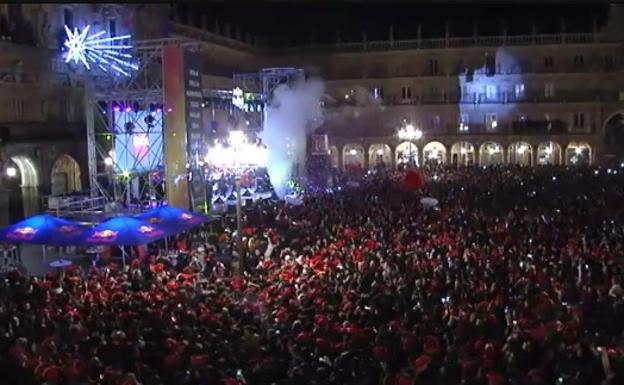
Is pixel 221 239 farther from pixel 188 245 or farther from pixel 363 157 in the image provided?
pixel 363 157

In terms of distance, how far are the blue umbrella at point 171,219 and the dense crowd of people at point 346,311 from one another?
62 cm

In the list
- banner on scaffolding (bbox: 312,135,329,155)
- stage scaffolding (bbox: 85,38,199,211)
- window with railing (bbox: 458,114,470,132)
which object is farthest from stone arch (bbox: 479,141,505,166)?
stage scaffolding (bbox: 85,38,199,211)

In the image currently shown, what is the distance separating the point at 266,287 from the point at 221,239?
6661mm

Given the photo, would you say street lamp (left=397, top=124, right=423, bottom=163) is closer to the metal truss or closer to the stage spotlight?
the metal truss

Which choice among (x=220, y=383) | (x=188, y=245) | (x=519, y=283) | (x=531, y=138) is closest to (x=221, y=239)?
(x=188, y=245)

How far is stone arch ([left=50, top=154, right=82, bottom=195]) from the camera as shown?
33.5m

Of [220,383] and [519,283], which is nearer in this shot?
[220,383]

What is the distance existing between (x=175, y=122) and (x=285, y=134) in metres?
17.1

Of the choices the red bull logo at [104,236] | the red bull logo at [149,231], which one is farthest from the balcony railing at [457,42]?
the red bull logo at [104,236]

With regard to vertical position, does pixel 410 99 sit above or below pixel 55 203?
above

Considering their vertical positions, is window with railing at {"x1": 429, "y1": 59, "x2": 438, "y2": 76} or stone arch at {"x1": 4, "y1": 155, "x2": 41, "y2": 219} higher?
window with railing at {"x1": 429, "y1": 59, "x2": 438, "y2": 76}

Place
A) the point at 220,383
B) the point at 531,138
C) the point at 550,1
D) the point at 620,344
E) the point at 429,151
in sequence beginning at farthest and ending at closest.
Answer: the point at 429,151 < the point at 531,138 < the point at 620,344 < the point at 220,383 < the point at 550,1

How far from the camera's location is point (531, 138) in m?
53.0

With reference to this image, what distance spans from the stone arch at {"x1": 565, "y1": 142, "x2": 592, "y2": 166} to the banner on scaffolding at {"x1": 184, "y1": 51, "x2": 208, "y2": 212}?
122 ft
